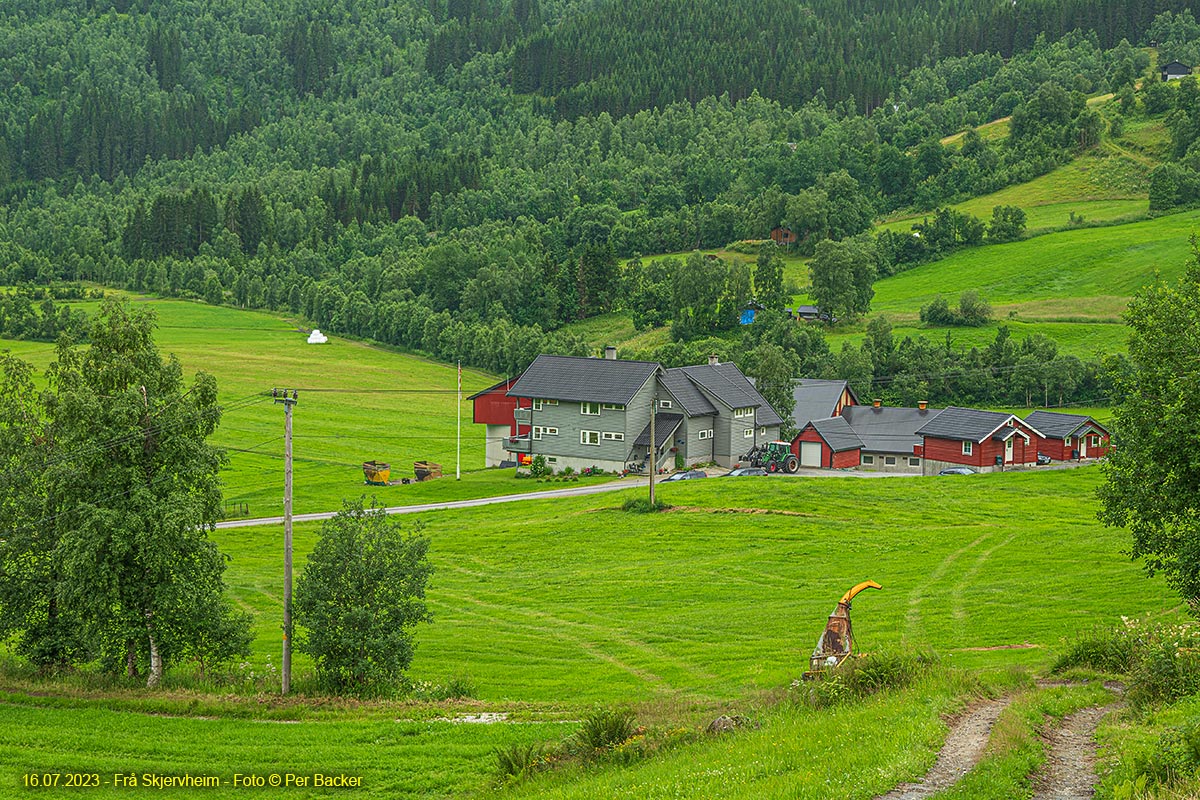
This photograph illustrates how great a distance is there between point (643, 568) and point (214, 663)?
74.2 feet

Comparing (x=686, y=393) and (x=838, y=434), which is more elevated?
(x=686, y=393)

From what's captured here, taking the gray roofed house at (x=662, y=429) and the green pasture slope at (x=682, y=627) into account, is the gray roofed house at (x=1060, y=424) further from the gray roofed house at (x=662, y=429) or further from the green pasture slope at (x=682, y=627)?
the gray roofed house at (x=662, y=429)

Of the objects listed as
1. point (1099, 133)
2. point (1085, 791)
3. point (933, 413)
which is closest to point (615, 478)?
point (933, 413)

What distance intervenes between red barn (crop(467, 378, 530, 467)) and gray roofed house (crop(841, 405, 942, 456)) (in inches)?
1110

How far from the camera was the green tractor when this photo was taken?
89375 millimetres

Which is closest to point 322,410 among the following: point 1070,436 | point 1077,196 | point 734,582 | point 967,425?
point 967,425

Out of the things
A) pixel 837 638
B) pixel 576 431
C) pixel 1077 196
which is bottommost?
pixel 837 638

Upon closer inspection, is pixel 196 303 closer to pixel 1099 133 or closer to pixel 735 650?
pixel 1099 133

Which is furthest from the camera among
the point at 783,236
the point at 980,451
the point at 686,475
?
the point at 783,236

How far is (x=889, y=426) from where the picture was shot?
96500mm

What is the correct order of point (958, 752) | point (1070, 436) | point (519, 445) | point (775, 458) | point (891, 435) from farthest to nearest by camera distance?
point (891, 435), point (519, 445), point (1070, 436), point (775, 458), point (958, 752)

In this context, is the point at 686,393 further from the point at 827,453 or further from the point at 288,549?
the point at 288,549

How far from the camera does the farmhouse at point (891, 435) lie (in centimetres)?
9325

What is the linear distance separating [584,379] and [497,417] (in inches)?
328
